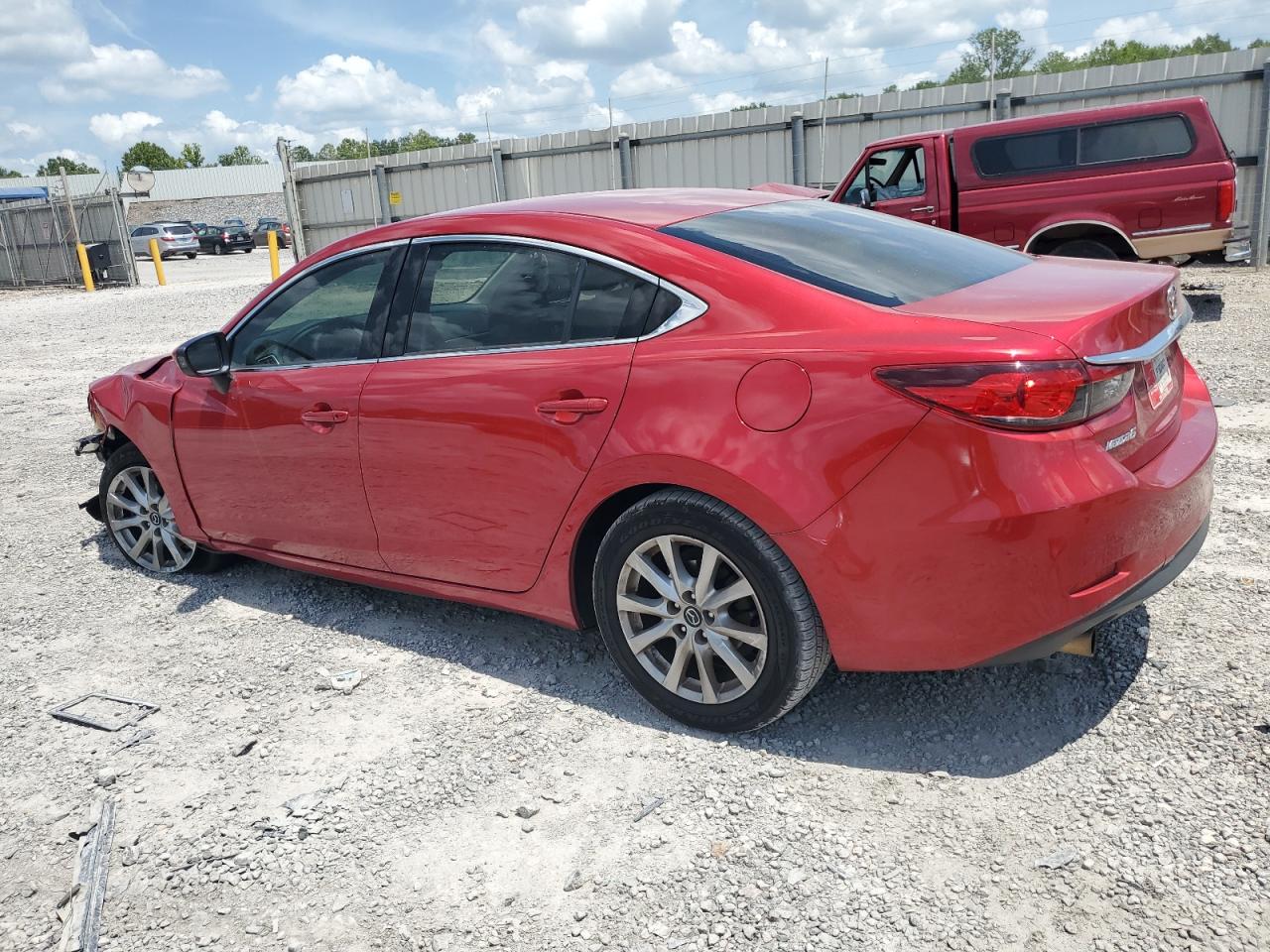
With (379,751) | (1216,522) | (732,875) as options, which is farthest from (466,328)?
(1216,522)

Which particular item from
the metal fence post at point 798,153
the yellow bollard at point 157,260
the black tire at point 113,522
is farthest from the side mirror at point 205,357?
the yellow bollard at point 157,260

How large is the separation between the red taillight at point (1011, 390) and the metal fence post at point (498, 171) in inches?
711

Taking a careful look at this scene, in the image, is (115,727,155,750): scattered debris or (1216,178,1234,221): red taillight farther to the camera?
(1216,178,1234,221): red taillight

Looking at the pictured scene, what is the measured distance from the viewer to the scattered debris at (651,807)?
2760 mm

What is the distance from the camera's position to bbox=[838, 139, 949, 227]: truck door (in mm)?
10625

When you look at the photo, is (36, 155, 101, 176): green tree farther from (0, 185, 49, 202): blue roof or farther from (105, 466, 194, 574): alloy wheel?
(105, 466, 194, 574): alloy wheel

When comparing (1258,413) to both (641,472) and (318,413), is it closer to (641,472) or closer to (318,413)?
(641,472)

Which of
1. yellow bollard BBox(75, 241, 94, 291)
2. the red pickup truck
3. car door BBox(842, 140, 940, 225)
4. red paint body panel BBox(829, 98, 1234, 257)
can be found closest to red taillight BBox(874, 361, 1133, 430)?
red paint body panel BBox(829, 98, 1234, 257)

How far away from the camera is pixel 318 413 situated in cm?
379

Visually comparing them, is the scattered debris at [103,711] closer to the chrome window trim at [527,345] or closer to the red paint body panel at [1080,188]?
the chrome window trim at [527,345]

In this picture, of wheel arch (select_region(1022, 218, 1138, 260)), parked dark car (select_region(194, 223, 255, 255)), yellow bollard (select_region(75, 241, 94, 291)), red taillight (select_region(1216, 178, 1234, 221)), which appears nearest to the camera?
red taillight (select_region(1216, 178, 1234, 221))

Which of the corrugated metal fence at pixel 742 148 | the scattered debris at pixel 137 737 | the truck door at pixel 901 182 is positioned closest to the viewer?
the scattered debris at pixel 137 737

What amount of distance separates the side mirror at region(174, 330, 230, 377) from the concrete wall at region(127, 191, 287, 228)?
5714cm

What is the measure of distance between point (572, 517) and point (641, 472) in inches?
13.8
